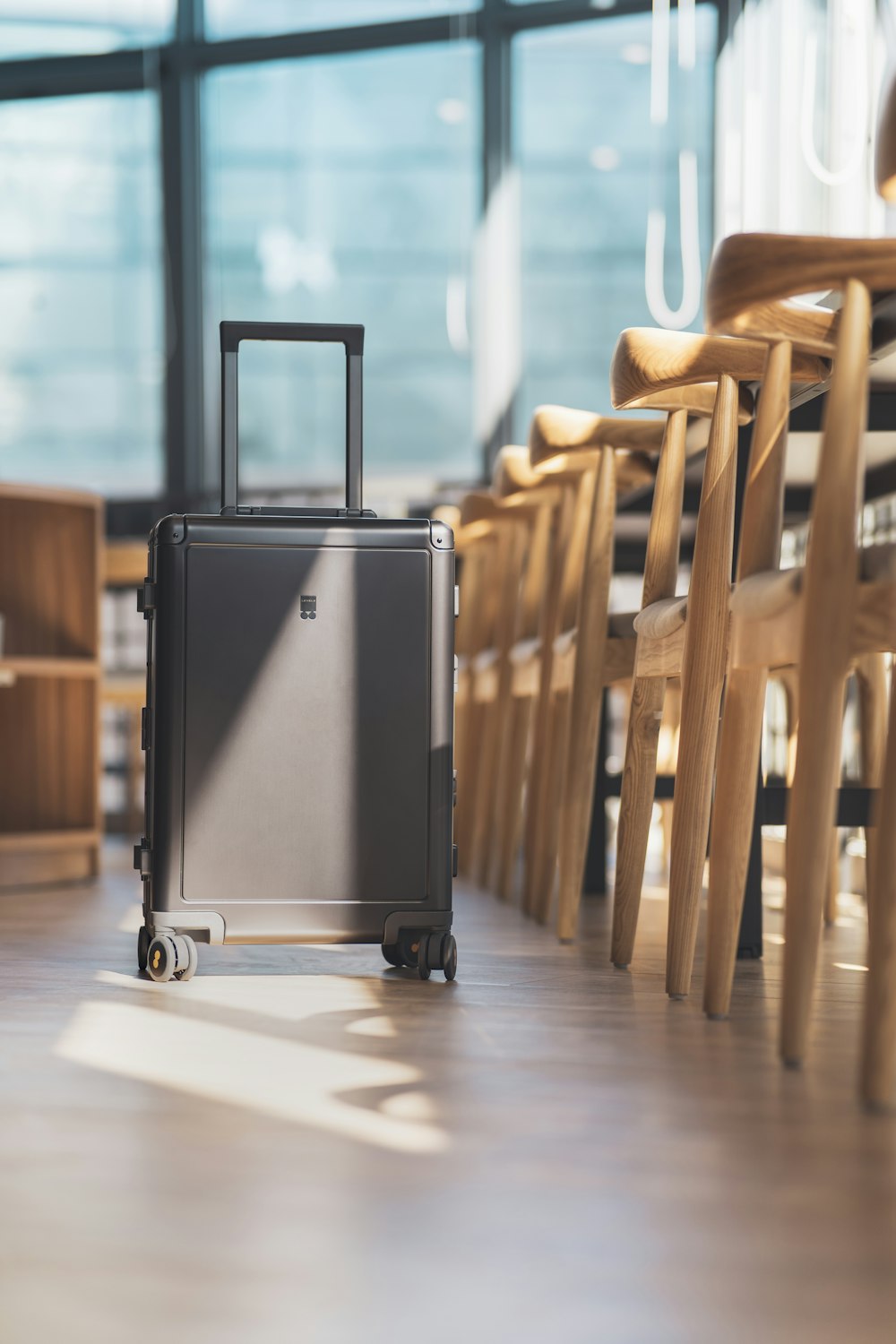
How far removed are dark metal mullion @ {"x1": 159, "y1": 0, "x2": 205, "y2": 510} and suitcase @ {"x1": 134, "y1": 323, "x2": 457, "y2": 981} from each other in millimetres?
3343

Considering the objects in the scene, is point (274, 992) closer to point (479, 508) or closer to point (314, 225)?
point (479, 508)

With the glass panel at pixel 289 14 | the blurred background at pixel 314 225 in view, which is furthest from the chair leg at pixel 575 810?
the glass panel at pixel 289 14

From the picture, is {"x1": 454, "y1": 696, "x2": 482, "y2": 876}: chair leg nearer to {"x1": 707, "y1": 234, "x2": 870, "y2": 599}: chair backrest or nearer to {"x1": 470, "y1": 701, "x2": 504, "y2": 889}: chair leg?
{"x1": 470, "y1": 701, "x2": 504, "y2": 889}: chair leg

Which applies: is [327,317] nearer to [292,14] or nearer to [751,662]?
[292,14]

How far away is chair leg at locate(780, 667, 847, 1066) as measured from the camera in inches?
42.6

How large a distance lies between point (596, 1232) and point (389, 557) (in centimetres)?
98

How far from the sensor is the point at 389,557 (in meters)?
1.62

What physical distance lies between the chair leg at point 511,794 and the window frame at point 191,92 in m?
2.23

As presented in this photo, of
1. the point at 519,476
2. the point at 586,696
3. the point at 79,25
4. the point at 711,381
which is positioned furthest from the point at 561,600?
the point at 79,25

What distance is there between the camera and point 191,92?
4.95 metres

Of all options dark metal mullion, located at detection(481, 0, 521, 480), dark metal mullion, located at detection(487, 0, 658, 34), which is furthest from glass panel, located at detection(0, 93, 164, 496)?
dark metal mullion, located at detection(487, 0, 658, 34)

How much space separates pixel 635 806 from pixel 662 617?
258mm

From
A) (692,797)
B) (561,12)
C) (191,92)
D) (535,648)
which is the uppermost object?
(561,12)

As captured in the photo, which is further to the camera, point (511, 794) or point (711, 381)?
point (511, 794)
